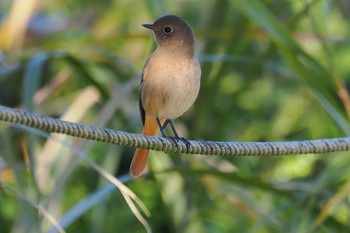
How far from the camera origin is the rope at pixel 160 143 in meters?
1.72

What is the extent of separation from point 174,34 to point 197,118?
87cm

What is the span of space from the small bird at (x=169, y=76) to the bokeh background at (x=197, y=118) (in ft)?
0.65

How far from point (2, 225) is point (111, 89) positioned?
49.2 inches

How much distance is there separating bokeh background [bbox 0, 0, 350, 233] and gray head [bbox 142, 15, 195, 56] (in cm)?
19

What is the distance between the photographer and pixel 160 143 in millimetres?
2016

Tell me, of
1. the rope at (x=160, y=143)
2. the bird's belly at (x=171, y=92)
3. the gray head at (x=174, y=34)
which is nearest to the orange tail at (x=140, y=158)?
the bird's belly at (x=171, y=92)

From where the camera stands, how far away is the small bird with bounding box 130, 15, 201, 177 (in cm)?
267

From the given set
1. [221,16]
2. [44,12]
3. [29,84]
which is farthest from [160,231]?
[44,12]

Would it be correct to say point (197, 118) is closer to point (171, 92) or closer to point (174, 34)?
point (174, 34)

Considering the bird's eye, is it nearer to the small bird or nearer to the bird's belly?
the small bird

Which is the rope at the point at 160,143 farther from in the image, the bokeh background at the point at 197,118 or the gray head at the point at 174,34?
the gray head at the point at 174,34

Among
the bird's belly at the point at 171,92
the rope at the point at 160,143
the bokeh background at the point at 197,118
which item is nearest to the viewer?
the rope at the point at 160,143

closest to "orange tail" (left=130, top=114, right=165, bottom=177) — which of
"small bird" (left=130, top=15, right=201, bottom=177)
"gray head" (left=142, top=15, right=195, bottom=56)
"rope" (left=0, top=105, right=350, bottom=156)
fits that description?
"small bird" (left=130, top=15, right=201, bottom=177)

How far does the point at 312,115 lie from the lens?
16.6 feet
